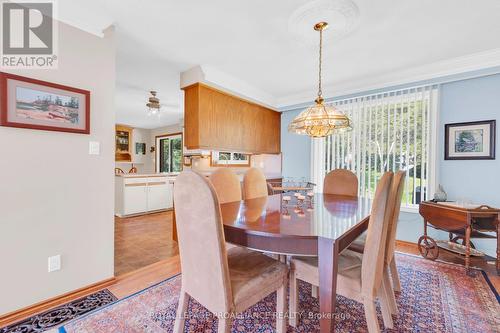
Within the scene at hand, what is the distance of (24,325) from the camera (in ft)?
5.06

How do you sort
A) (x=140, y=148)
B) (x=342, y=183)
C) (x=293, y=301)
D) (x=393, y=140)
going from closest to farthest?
1. (x=293, y=301)
2. (x=342, y=183)
3. (x=393, y=140)
4. (x=140, y=148)

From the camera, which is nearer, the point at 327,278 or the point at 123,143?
the point at 327,278

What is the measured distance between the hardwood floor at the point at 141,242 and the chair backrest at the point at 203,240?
1.56 metres

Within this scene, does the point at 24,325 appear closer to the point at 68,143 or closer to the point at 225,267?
the point at 68,143

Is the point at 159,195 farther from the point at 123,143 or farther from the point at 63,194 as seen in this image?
the point at 63,194

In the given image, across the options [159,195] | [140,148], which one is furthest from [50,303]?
[140,148]

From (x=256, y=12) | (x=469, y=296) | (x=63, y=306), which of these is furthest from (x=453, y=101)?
(x=63, y=306)

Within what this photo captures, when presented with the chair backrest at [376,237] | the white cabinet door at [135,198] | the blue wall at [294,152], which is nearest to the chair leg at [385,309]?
the chair backrest at [376,237]

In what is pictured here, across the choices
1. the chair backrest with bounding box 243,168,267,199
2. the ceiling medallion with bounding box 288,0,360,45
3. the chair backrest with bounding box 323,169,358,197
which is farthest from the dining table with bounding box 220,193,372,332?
the ceiling medallion with bounding box 288,0,360,45

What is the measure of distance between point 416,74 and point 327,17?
1927mm

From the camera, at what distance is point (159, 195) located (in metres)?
5.17

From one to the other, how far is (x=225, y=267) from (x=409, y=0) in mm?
2353

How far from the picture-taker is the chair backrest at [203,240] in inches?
42.1

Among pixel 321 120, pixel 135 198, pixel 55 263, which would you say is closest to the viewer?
pixel 55 263
